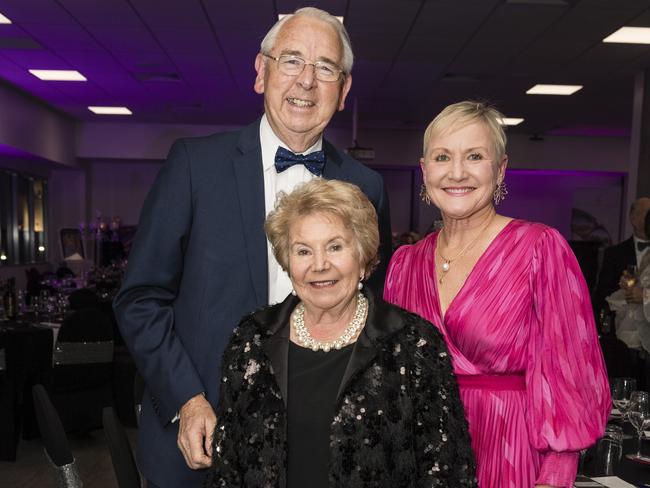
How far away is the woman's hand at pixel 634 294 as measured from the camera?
4449 mm

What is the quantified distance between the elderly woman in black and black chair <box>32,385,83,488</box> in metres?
0.71

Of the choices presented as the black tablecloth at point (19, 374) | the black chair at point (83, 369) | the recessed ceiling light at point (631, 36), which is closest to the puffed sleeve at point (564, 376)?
the black chair at point (83, 369)

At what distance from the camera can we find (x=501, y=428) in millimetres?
1777

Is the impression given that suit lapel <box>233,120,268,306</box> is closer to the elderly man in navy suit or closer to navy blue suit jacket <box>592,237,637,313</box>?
the elderly man in navy suit

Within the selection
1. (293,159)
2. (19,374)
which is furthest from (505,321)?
(19,374)

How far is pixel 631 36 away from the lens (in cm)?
758

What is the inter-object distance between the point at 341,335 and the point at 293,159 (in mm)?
527

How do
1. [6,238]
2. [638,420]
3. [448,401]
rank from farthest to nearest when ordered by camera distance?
1. [6,238]
2. [638,420]
3. [448,401]

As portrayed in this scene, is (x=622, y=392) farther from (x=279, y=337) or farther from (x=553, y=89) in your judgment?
(x=553, y=89)

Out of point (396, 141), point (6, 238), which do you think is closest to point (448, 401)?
point (6, 238)

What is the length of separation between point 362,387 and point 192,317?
20.3 inches

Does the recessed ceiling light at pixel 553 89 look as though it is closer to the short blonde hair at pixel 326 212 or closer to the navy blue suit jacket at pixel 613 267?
the navy blue suit jacket at pixel 613 267

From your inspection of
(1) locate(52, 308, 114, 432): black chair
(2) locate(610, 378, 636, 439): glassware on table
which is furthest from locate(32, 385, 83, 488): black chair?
(1) locate(52, 308, 114, 432): black chair

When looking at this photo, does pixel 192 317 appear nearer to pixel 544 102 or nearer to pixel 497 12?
pixel 497 12
